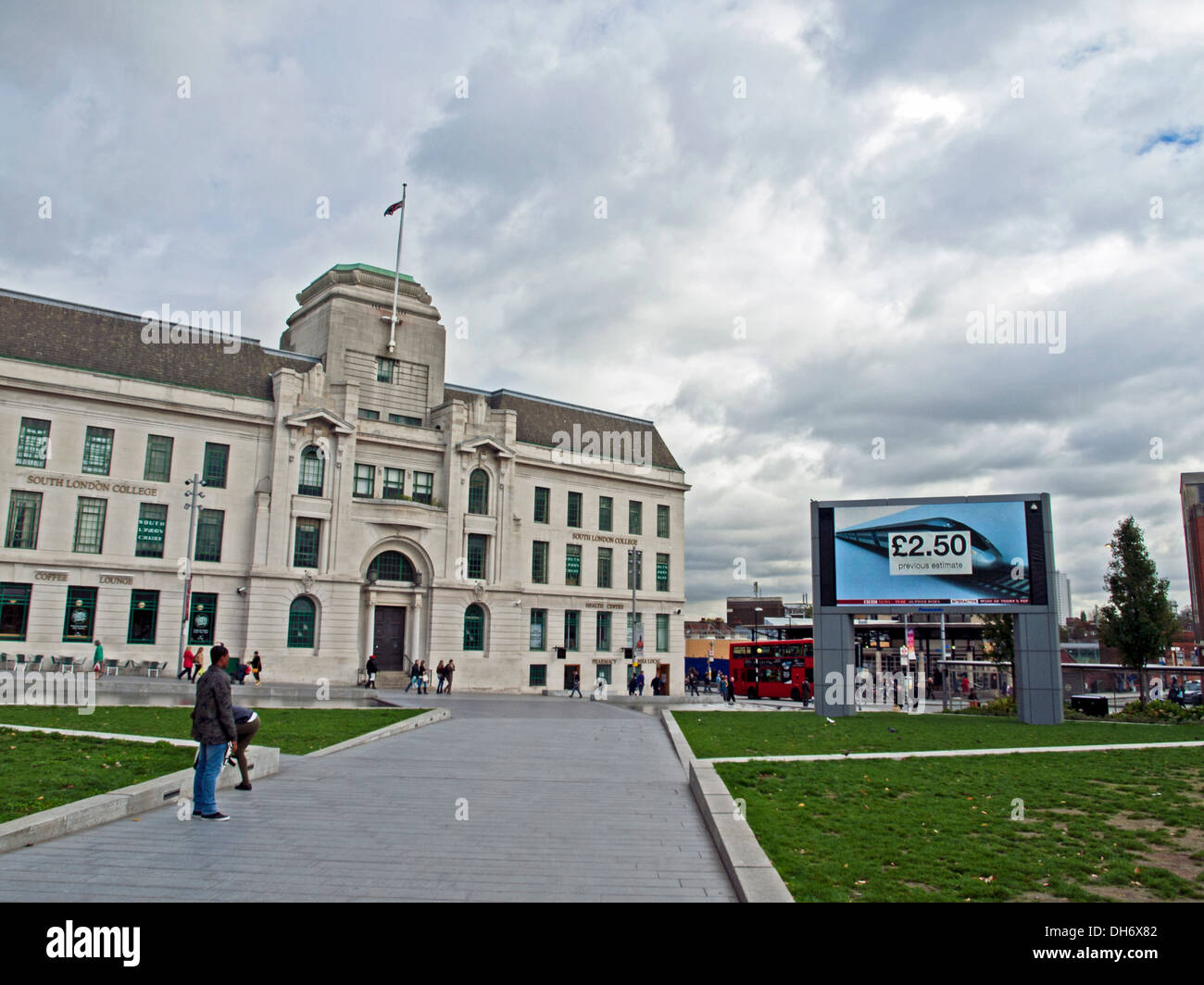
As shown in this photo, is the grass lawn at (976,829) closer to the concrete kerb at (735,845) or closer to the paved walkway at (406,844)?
the concrete kerb at (735,845)

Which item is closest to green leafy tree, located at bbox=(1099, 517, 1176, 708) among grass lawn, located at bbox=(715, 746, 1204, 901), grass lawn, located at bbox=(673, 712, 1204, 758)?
grass lawn, located at bbox=(673, 712, 1204, 758)

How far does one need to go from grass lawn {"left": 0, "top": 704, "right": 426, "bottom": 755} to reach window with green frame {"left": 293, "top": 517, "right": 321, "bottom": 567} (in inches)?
680

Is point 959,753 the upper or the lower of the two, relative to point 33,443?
lower

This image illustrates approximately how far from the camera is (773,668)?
5809cm

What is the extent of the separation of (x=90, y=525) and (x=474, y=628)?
63.4ft

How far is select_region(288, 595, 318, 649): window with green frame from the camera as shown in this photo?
140 feet

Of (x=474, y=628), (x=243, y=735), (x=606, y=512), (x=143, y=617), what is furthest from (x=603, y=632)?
(x=243, y=735)

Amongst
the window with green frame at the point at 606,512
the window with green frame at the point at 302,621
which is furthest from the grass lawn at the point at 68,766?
the window with green frame at the point at 606,512

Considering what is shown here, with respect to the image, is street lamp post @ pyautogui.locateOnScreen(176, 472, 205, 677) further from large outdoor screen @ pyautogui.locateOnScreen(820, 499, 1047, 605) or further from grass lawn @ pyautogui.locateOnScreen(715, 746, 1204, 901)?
grass lawn @ pyautogui.locateOnScreen(715, 746, 1204, 901)

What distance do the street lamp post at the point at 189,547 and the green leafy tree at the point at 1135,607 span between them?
122 feet

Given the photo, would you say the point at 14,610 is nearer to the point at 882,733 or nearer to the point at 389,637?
the point at 389,637

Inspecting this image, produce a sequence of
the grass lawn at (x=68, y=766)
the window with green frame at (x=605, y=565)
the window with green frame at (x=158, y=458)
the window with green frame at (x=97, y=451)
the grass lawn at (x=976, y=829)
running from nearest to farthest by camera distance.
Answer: the grass lawn at (x=976, y=829) < the grass lawn at (x=68, y=766) < the window with green frame at (x=97, y=451) < the window with green frame at (x=158, y=458) < the window with green frame at (x=605, y=565)

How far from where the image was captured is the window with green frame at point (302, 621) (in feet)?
140
